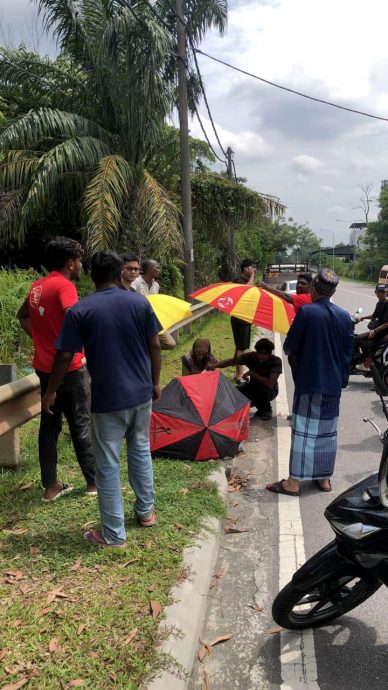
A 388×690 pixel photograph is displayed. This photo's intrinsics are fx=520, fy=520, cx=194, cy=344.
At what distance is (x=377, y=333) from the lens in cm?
794

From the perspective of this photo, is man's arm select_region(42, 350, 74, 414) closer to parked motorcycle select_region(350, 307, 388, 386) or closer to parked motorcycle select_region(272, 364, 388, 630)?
parked motorcycle select_region(272, 364, 388, 630)

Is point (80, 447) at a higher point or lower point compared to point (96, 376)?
lower

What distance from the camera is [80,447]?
12.5 ft

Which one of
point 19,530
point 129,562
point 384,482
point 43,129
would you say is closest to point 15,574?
point 19,530

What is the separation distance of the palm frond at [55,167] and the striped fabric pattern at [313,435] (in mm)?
7650

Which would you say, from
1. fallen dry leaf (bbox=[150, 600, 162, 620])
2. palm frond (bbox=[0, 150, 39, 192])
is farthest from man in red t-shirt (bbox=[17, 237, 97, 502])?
palm frond (bbox=[0, 150, 39, 192])

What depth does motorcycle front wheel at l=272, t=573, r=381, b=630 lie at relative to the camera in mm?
2500

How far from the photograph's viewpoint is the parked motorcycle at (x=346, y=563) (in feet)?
7.00

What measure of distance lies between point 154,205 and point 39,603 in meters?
9.02

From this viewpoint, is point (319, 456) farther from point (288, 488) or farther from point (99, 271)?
point (99, 271)

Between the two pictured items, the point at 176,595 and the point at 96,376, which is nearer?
the point at 176,595

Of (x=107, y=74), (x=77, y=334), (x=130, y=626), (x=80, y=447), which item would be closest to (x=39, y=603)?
(x=130, y=626)

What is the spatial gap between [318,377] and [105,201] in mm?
7116

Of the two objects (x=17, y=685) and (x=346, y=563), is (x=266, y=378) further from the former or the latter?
(x=17, y=685)
